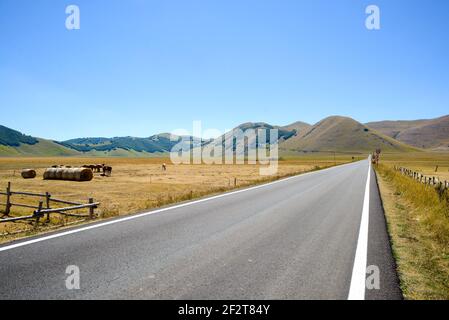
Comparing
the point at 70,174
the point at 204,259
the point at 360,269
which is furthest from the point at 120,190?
the point at 360,269

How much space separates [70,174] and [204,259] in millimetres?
34579

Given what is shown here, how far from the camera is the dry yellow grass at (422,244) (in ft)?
17.2

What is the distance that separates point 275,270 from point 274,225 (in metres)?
3.91

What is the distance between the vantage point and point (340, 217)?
36.3 ft

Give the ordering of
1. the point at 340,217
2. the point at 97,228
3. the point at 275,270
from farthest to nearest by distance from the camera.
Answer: the point at 340,217
the point at 97,228
the point at 275,270

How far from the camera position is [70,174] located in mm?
36375

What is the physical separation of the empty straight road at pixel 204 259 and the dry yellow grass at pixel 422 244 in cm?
28

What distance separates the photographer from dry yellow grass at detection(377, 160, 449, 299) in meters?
5.24

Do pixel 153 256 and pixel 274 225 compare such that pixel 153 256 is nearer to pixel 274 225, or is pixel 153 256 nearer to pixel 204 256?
pixel 204 256

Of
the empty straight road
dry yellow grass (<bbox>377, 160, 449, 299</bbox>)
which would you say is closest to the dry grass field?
the empty straight road

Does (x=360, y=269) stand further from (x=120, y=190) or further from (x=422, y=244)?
(x=120, y=190)

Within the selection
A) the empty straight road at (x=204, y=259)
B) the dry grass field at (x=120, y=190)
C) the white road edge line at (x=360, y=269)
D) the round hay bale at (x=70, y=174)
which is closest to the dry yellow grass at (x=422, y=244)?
the empty straight road at (x=204, y=259)

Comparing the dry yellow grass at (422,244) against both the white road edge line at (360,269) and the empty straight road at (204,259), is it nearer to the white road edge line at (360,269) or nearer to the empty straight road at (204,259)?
the empty straight road at (204,259)
